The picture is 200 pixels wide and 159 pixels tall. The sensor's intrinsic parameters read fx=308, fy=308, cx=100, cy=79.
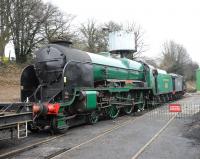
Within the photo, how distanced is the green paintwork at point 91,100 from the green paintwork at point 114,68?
5.28 ft

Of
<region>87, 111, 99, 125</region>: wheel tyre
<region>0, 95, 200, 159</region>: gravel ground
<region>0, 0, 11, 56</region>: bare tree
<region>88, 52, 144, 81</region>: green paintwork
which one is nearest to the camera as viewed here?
<region>0, 95, 200, 159</region>: gravel ground

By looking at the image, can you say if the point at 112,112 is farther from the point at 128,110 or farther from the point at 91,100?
the point at 91,100

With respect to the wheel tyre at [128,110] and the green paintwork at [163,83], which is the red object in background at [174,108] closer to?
the wheel tyre at [128,110]

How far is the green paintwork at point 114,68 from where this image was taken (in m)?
14.9

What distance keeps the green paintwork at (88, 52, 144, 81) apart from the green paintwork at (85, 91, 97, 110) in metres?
1.61

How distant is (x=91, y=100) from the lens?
12.9 meters

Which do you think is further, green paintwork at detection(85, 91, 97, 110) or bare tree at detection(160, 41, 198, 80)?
bare tree at detection(160, 41, 198, 80)

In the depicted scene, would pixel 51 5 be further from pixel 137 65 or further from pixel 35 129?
pixel 35 129

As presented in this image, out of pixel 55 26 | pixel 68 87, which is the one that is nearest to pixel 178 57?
pixel 55 26

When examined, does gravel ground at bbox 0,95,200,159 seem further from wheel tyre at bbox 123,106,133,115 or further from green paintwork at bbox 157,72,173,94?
green paintwork at bbox 157,72,173,94

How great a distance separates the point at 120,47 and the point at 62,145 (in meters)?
14.1

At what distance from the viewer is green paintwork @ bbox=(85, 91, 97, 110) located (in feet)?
41.7

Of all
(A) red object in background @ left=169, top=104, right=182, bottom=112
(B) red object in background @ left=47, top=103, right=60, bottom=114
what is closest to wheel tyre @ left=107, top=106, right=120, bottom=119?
(A) red object in background @ left=169, top=104, right=182, bottom=112

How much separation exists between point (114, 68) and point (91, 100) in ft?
14.1
